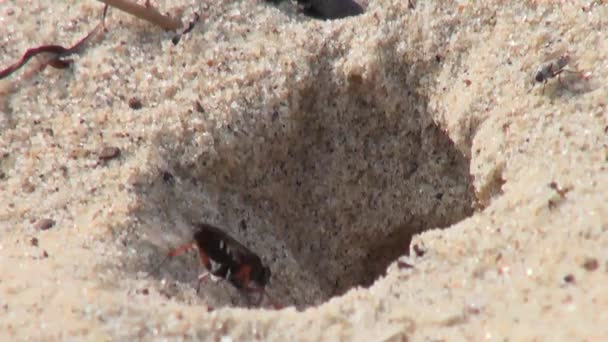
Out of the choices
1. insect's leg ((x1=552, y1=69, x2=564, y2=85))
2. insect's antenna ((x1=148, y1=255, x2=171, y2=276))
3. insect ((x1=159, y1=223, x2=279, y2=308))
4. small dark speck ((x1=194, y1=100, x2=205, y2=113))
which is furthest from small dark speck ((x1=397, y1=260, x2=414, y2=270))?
small dark speck ((x1=194, y1=100, x2=205, y2=113))

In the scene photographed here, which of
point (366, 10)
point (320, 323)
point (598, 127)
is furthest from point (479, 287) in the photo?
point (366, 10)

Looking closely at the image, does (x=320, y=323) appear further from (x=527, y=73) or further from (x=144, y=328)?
(x=527, y=73)

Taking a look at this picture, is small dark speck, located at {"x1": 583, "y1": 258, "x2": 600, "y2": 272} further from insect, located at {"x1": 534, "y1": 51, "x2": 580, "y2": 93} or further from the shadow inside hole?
the shadow inside hole

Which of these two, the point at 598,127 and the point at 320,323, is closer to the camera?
the point at 320,323

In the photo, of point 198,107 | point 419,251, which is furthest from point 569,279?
point 198,107

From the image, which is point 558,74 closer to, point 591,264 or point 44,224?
point 591,264

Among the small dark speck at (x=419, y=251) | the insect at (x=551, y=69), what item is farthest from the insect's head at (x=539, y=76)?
the small dark speck at (x=419, y=251)
